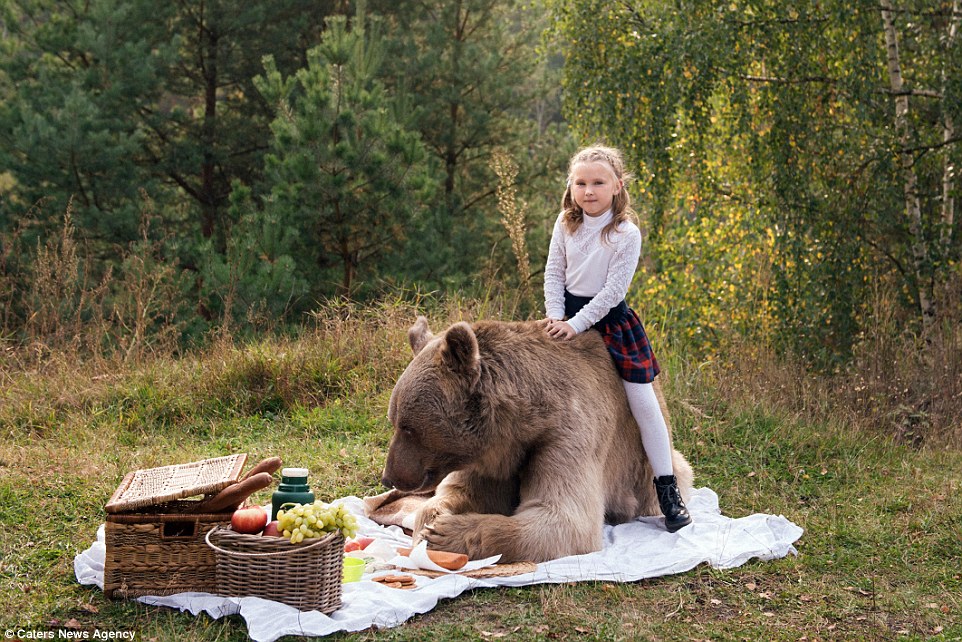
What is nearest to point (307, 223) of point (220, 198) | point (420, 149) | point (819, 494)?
point (420, 149)

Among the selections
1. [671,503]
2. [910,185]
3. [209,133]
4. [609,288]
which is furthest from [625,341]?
[209,133]

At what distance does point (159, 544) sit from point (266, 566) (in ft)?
1.61

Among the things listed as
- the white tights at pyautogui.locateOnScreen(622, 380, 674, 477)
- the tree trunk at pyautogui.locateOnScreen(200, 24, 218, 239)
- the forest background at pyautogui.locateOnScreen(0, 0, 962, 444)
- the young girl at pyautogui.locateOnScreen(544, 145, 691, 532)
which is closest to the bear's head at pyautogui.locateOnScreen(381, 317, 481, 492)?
the young girl at pyautogui.locateOnScreen(544, 145, 691, 532)

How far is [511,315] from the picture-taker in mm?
8109

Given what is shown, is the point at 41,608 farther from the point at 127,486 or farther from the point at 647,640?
the point at 647,640

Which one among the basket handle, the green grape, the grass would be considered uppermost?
the green grape

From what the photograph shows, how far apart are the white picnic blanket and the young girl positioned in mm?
253

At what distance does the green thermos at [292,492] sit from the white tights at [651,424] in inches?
72.3

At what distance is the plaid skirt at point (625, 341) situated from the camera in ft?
16.1

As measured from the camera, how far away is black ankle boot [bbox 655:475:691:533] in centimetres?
490

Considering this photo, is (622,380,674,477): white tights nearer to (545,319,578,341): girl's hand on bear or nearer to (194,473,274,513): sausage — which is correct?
(545,319,578,341): girl's hand on bear

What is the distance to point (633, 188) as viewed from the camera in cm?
880

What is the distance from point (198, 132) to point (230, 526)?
44.3 ft

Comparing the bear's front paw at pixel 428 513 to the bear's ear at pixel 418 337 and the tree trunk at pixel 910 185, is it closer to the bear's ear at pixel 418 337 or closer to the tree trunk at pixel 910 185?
the bear's ear at pixel 418 337
